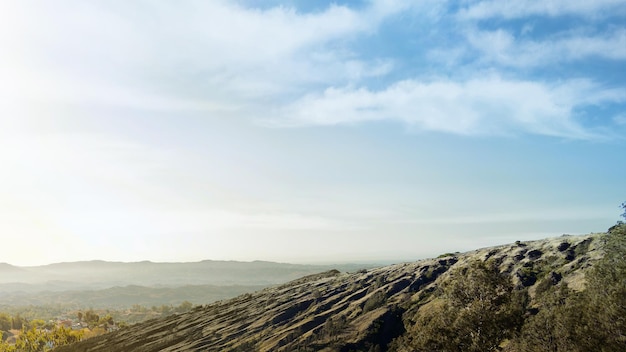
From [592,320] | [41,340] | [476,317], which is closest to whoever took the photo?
[592,320]

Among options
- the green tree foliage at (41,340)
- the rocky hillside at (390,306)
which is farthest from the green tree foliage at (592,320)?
the green tree foliage at (41,340)

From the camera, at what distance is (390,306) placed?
255ft

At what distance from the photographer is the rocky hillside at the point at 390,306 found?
1521 inches

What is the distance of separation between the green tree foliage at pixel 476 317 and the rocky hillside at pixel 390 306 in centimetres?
10

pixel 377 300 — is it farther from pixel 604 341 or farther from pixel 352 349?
pixel 604 341

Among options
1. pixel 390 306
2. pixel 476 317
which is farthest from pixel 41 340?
pixel 476 317

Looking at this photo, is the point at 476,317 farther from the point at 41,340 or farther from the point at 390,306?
the point at 41,340

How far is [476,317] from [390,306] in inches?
1699

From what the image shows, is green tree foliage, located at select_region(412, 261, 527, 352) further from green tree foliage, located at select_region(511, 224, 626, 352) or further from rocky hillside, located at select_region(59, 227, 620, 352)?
green tree foliage, located at select_region(511, 224, 626, 352)

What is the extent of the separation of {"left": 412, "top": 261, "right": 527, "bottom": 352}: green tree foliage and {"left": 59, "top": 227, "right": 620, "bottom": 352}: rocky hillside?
100mm

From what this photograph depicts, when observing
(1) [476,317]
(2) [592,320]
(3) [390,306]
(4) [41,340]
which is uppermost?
(1) [476,317]

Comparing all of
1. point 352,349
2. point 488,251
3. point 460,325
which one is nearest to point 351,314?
point 352,349

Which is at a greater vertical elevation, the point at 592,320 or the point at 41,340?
the point at 592,320

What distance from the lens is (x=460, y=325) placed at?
1449 inches
